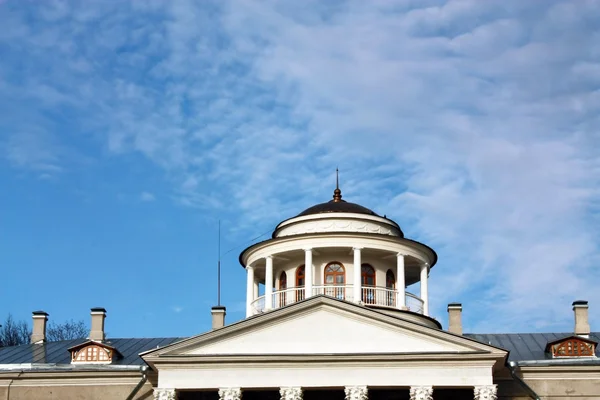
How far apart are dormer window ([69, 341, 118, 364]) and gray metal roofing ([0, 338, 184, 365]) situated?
38cm

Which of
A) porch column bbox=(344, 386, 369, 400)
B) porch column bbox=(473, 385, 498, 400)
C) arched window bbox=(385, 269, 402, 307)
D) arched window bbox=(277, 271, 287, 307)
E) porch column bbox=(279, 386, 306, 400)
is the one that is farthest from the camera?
arched window bbox=(277, 271, 287, 307)

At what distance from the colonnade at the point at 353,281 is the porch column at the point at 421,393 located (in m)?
5.67

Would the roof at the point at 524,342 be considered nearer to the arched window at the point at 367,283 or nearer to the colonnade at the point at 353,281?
the colonnade at the point at 353,281

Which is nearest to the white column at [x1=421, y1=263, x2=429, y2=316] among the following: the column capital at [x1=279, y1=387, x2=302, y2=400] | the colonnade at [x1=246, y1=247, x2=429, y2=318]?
the colonnade at [x1=246, y1=247, x2=429, y2=318]

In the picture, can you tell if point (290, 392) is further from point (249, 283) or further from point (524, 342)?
point (524, 342)

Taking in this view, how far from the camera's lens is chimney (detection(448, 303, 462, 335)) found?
39.0 meters

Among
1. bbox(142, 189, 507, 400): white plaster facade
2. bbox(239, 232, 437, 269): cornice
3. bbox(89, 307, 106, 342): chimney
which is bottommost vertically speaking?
bbox(142, 189, 507, 400): white plaster facade

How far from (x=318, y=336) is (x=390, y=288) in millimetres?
7391

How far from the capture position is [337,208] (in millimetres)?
40375

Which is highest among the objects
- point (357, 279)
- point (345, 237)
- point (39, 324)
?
point (345, 237)

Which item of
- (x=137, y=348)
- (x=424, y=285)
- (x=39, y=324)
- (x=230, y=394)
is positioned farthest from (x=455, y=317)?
(x=39, y=324)

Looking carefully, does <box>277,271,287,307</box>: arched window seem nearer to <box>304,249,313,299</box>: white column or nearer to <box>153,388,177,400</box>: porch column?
<box>304,249,313,299</box>: white column

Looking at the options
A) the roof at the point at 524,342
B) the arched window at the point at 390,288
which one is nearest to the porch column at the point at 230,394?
the arched window at the point at 390,288

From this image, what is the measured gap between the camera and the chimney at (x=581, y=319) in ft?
127
